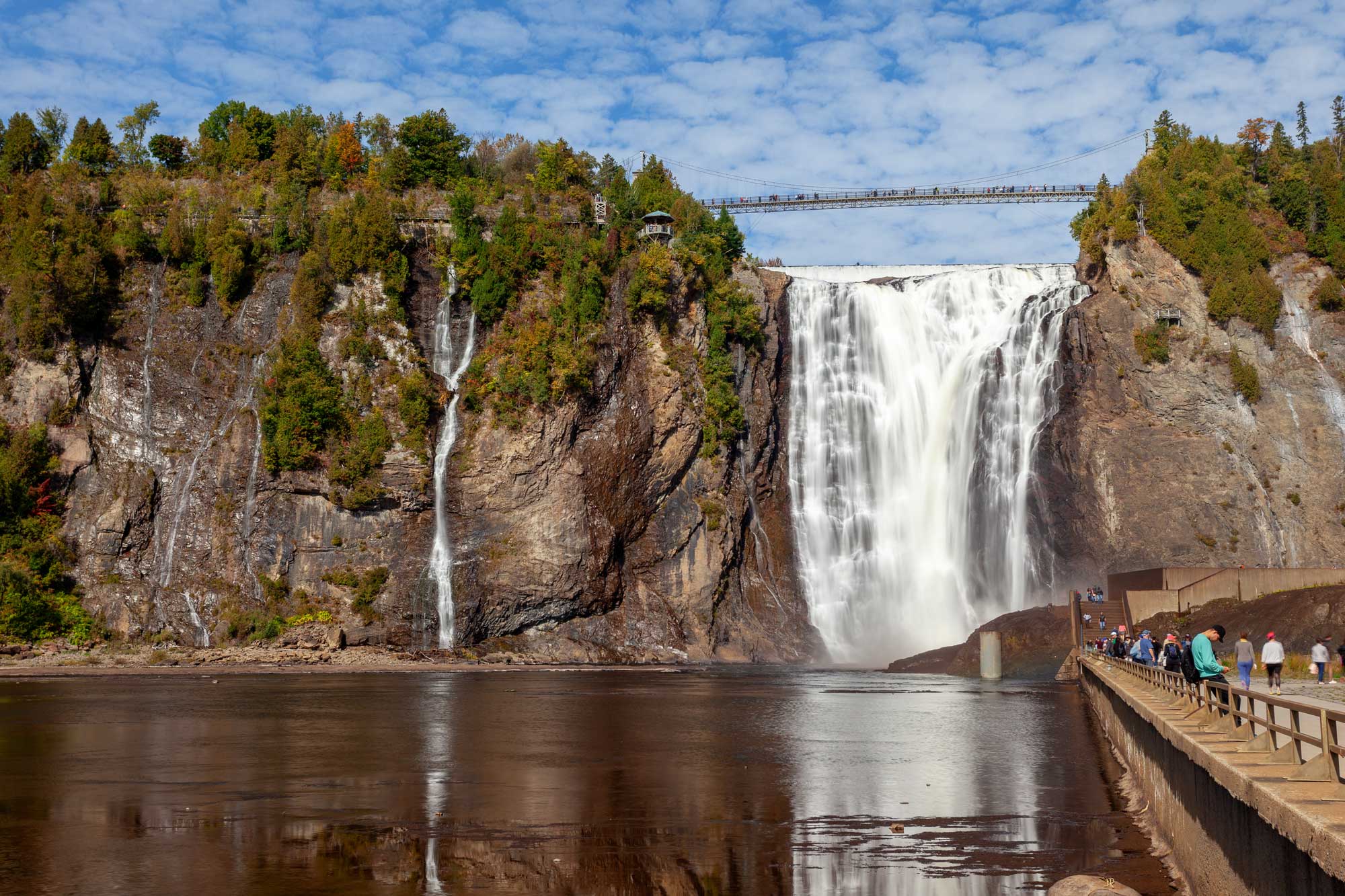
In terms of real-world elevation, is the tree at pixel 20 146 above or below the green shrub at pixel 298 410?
above

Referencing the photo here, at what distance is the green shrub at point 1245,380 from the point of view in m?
75.4

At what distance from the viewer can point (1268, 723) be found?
485 inches

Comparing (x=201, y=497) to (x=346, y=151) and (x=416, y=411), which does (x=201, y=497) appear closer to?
(x=416, y=411)

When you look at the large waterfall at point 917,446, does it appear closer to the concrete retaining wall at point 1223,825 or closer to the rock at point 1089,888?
the concrete retaining wall at point 1223,825

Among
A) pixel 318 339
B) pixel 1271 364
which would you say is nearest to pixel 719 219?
pixel 318 339

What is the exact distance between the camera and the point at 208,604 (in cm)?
7225

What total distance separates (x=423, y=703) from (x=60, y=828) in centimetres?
2422

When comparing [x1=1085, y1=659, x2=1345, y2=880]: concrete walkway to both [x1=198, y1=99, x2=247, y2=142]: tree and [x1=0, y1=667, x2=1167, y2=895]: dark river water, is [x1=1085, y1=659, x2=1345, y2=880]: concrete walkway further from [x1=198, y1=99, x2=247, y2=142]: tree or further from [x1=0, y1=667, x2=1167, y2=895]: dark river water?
[x1=198, y1=99, x2=247, y2=142]: tree

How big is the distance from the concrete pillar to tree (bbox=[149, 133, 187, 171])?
240ft

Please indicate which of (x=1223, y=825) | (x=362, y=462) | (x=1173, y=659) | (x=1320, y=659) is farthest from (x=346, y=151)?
(x=1223, y=825)

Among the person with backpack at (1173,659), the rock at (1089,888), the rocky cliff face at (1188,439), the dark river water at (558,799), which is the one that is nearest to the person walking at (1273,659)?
the person with backpack at (1173,659)

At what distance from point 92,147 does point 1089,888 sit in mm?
96694

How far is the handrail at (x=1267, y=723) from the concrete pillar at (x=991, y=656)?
31558mm

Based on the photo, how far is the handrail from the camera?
10320 millimetres
